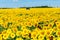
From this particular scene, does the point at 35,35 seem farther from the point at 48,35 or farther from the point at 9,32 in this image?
the point at 9,32

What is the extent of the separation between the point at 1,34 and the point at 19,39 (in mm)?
540

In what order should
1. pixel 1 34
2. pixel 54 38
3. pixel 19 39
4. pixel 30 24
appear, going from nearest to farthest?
pixel 54 38
pixel 19 39
pixel 1 34
pixel 30 24

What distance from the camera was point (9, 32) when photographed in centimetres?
504

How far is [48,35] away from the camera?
453 cm

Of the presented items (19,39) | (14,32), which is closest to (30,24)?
(14,32)

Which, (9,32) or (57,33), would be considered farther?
(9,32)

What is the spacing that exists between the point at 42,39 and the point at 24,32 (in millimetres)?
551

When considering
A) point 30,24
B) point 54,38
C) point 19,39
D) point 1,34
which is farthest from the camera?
point 30,24

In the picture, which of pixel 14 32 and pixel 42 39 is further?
pixel 14 32

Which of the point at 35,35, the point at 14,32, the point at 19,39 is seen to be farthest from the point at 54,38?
the point at 14,32

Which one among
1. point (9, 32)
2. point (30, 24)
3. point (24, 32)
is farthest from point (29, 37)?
point (30, 24)

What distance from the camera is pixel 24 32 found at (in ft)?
16.2

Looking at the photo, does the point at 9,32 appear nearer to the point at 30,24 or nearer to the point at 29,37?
the point at 29,37

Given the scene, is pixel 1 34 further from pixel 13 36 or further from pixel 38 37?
pixel 38 37
